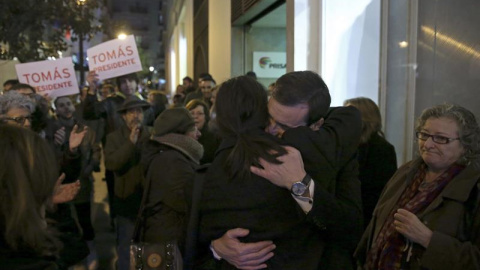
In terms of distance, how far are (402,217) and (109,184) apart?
5462 mm

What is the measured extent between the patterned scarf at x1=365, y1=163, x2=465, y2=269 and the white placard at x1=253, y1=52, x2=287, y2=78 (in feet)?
29.0

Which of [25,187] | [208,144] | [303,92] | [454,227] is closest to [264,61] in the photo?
[208,144]

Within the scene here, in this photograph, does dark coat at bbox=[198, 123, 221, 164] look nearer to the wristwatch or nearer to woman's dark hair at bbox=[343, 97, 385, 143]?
woman's dark hair at bbox=[343, 97, 385, 143]

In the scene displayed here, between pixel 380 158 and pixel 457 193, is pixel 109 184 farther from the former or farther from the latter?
pixel 457 193

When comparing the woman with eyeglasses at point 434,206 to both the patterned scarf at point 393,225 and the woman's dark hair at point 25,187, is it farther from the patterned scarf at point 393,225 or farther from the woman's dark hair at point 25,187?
the woman's dark hair at point 25,187

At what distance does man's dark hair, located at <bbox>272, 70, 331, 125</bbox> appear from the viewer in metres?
2.45

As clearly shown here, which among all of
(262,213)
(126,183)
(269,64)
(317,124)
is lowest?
(126,183)

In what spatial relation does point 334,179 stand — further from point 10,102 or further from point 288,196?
point 10,102

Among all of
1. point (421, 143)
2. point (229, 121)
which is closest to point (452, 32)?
point (421, 143)

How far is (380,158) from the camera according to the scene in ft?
14.2

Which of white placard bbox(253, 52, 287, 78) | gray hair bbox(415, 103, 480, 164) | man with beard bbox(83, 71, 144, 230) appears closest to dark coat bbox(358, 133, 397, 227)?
gray hair bbox(415, 103, 480, 164)

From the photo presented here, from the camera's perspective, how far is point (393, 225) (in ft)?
10.3

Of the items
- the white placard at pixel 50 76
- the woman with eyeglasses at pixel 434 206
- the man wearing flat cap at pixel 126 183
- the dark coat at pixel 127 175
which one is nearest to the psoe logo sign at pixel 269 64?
the white placard at pixel 50 76

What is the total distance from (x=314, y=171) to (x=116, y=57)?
755 cm
